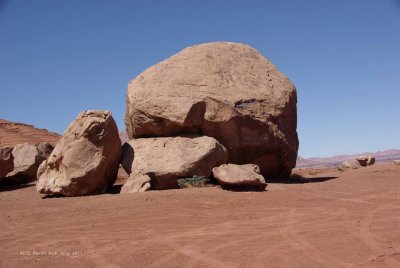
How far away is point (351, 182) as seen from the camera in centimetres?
1166

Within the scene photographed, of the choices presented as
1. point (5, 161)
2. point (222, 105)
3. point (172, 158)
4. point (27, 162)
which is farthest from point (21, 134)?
point (172, 158)

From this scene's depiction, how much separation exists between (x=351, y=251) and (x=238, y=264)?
130 cm

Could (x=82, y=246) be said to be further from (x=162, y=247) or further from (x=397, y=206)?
(x=397, y=206)

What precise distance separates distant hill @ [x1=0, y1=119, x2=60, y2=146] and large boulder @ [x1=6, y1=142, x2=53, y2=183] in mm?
8381

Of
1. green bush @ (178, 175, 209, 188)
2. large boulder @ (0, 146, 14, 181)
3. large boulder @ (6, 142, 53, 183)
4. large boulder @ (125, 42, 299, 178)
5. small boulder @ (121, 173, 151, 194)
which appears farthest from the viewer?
large boulder @ (6, 142, 53, 183)

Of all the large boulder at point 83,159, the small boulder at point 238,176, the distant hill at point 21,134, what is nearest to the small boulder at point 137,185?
the large boulder at point 83,159

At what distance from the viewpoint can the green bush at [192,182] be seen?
31.6ft

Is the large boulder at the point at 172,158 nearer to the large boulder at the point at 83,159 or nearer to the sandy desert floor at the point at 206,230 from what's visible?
the large boulder at the point at 83,159

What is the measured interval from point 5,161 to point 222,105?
23.1ft

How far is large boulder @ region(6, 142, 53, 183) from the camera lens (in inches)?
542

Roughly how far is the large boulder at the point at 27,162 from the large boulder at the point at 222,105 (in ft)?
12.7

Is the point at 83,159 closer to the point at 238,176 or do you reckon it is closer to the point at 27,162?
the point at 238,176

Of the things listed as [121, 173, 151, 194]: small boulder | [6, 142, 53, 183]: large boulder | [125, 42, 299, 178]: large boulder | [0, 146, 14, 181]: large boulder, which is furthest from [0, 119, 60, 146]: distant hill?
[121, 173, 151, 194]: small boulder

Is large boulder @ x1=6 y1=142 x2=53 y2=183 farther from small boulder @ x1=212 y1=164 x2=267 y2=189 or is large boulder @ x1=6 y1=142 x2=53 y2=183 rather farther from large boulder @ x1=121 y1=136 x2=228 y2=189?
small boulder @ x1=212 y1=164 x2=267 y2=189
